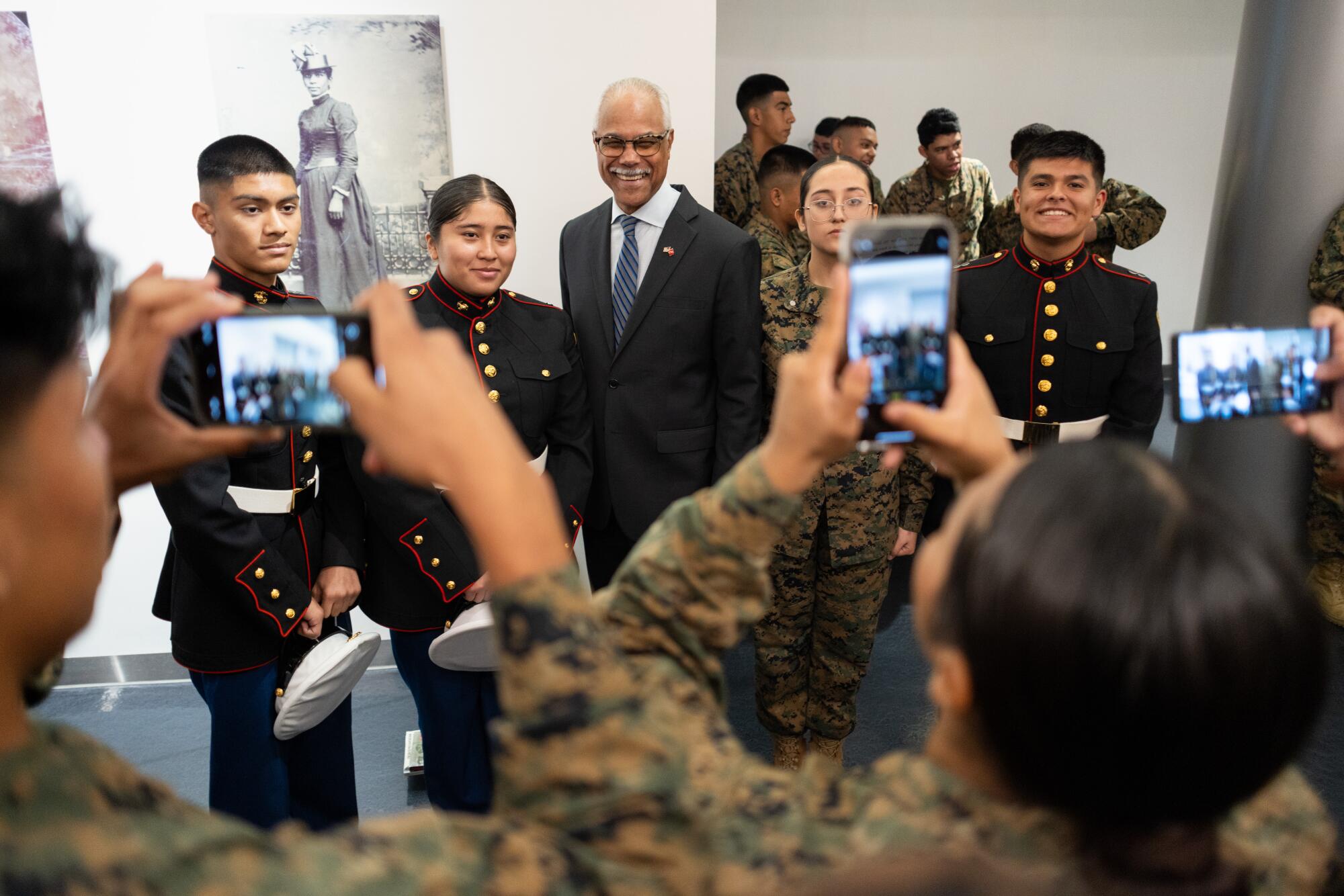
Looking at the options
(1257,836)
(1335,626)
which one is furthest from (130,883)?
(1335,626)

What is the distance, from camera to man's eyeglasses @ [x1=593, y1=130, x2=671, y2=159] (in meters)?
2.53

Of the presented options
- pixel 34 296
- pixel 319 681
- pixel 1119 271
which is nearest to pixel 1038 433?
pixel 1119 271

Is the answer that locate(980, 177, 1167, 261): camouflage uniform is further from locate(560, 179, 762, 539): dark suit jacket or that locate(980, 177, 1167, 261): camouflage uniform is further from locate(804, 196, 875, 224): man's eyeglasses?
locate(560, 179, 762, 539): dark suit jacket

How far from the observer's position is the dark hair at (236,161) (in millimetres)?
2078

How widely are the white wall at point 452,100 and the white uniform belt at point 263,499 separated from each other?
3.91 ft

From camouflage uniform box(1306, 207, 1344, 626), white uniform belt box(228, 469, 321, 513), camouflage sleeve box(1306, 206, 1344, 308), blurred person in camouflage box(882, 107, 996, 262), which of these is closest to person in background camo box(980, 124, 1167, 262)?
blurred person in camouflage box(882, 107, 996, 262)

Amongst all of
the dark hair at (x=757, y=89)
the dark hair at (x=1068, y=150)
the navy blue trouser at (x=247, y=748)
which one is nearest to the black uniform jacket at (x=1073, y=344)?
the dark hair at (x=1068, y=150)

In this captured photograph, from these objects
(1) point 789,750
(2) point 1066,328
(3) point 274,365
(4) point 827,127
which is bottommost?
(1) point 789,750

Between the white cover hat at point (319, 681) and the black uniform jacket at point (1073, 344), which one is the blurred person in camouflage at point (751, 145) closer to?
the black uniform jacket at point (1073, 344)

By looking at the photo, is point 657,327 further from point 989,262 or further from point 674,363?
point 989,262

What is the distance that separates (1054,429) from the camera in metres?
2.46

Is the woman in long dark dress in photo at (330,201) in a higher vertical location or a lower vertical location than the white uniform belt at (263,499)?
higher

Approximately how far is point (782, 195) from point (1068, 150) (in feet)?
6.49

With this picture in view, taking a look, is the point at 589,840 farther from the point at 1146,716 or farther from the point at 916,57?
the point at 916,57
